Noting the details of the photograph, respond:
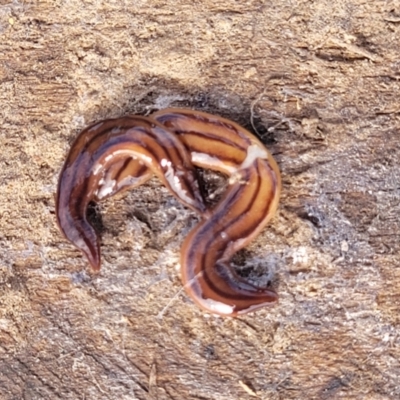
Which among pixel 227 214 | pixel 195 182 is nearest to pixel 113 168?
pixel 195 182

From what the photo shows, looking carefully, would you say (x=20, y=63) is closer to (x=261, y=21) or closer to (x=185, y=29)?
(x=185, y=29)

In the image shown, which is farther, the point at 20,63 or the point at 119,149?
the point at 20,63

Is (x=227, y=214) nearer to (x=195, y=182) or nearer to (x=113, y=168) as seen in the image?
(x=195, y=182)

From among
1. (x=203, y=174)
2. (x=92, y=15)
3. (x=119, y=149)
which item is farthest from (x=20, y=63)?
(x=203, y=174)

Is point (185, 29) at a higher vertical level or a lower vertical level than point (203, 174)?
higher

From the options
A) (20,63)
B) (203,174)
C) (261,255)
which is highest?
(20,63)
